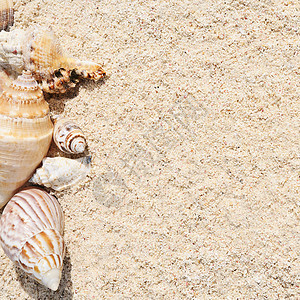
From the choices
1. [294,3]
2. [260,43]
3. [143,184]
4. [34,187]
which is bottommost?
[34,187]

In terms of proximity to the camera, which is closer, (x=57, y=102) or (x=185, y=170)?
(x=185, y=170)

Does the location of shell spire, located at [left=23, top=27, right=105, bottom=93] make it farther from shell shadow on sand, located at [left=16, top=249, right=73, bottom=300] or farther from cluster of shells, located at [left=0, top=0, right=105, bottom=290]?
shell shadow on sand, located at [left=16, top=249, right=73, bottom=300]

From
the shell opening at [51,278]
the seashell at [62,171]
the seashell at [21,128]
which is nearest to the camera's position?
the shell opening at [51,278]

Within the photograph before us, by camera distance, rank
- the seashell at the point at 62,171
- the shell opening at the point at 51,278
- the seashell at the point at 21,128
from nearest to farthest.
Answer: the shell opening at the point at 51,278 < the seashell at the point at 21,128 < the seashell at the point at 62,171

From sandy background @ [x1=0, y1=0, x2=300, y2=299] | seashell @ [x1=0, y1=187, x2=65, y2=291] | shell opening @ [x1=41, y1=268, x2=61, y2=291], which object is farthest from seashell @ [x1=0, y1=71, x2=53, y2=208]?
shell opening @ [x1=41, y1=268, x2=61, y2=291]

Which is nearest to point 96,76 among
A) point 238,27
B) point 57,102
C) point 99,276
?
point 57,102

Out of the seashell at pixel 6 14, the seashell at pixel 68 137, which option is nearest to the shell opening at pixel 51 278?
the seashell at pixel 68 137

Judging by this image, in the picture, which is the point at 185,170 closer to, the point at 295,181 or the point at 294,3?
the point at 295,181

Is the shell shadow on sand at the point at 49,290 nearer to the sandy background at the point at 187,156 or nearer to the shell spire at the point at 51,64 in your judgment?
the sandy background at the point at 187,156
